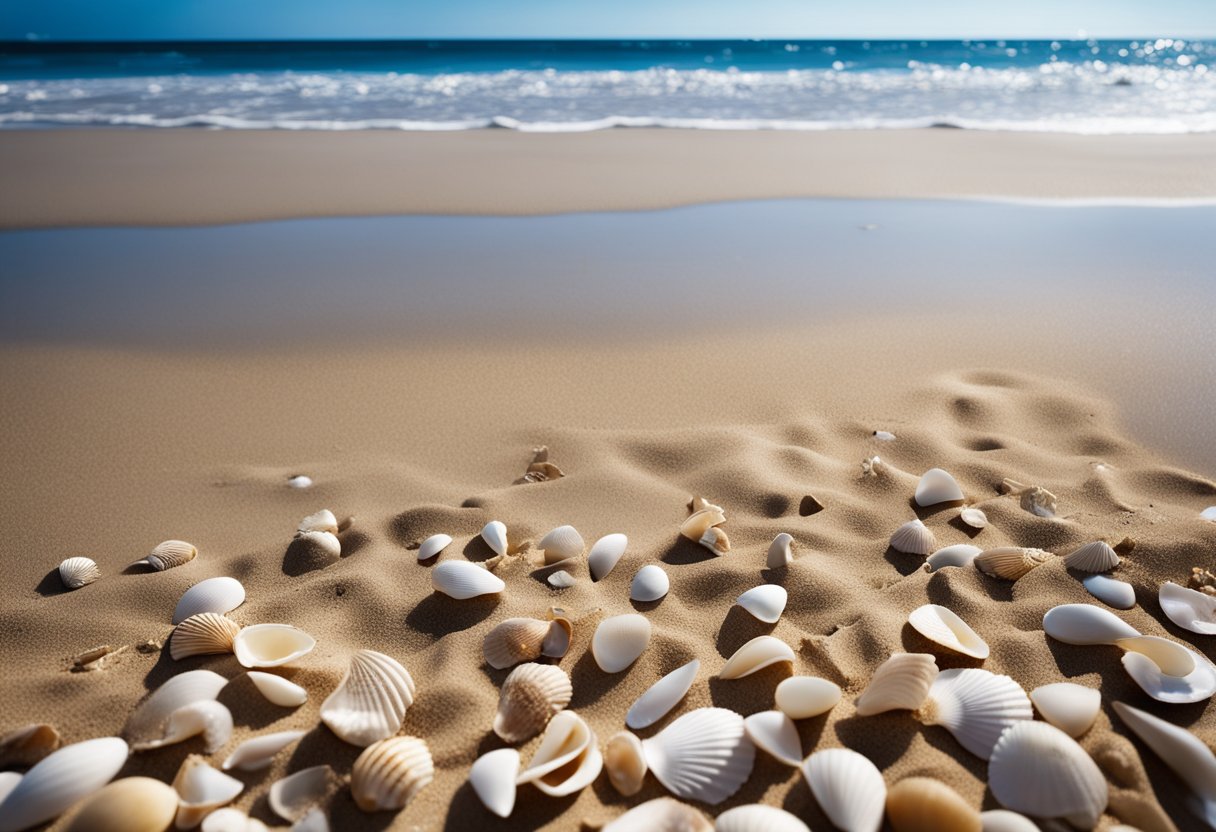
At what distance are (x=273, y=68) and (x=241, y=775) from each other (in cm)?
2209

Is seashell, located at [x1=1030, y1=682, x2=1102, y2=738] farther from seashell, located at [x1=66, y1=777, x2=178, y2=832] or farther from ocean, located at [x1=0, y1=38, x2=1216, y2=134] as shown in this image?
ocean, located at [x1=0, y1=38, x2=1216, y2=134]

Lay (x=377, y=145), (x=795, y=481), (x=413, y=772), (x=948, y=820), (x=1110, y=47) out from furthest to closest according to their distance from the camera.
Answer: (x=1110, y=47) → (x=377, y=145) → (x=795, y=481) → (x=413, y=772) → (x=948, y=820)

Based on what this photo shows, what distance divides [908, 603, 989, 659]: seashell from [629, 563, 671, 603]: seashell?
0.58 metres

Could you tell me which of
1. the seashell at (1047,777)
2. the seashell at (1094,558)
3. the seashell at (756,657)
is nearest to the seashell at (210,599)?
the seashell at (756,657)

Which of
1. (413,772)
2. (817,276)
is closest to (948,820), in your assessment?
(413,772)

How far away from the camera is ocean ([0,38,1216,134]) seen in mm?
9852

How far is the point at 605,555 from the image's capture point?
2086 millimetres

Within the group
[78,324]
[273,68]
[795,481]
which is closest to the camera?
[795,481]

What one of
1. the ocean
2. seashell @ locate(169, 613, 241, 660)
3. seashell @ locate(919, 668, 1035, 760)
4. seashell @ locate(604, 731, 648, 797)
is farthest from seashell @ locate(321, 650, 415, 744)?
the ocean

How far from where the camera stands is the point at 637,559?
2.12 m

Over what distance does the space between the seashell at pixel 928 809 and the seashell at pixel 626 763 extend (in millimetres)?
429

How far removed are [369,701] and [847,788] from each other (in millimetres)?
910

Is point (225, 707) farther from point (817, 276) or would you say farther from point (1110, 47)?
point (1110, 47)

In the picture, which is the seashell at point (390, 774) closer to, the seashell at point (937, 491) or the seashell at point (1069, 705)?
the seashell at point (1069, 705)
